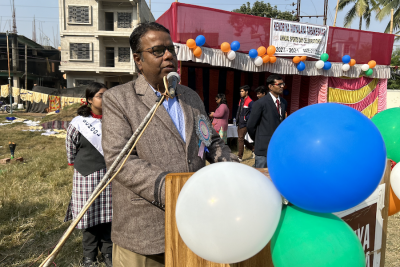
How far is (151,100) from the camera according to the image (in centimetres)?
137

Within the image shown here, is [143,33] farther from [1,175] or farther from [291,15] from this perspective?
[291,15]

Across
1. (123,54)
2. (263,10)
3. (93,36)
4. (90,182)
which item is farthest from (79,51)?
(90,182)

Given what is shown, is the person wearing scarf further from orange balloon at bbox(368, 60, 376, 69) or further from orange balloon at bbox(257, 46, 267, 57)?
orange balloon at bbox(368, 60, 376, 69)

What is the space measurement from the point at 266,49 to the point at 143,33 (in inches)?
258

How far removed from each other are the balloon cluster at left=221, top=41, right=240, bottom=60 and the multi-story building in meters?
18.1

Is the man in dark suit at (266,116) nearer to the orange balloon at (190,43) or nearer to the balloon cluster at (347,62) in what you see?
the orange balloon at (190,43)

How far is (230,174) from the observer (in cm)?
81

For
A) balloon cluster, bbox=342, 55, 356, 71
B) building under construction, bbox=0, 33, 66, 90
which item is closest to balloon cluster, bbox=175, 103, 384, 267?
balloon cluster, bbox=342, 55, 356, 71

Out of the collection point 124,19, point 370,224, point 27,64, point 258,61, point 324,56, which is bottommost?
point 370,224

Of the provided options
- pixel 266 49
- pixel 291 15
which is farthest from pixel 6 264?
pixel 291 15

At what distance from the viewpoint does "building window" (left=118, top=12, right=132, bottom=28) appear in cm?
2352

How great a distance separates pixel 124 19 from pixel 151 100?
25180mm

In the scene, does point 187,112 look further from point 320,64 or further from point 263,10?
point 263,10

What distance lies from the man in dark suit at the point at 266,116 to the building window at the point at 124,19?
2278 cm
